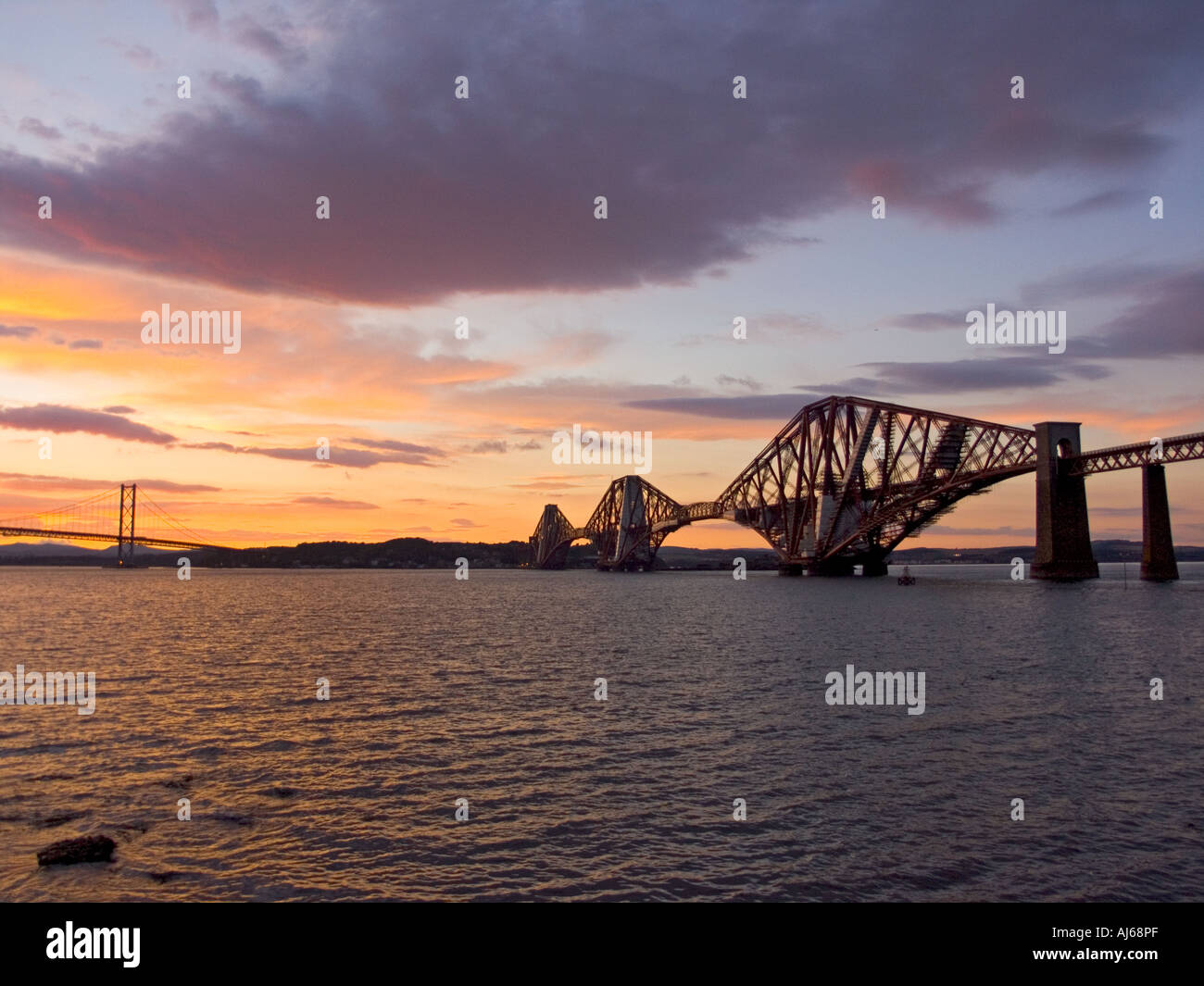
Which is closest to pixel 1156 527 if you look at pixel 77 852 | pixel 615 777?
pixel 615 777

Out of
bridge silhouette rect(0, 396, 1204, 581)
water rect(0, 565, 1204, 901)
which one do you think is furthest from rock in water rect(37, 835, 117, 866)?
bridge silhouette rect(0, 396, 1204, 581)

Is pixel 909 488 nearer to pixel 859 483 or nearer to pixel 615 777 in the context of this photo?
pixel 859 483

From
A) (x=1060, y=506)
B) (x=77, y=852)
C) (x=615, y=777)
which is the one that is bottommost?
(x=615, y=777)

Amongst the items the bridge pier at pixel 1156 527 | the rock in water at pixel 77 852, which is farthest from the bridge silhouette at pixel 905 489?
the rock in water at pixel 77 852

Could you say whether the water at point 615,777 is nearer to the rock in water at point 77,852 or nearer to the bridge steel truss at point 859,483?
the rock in water at point 77,852

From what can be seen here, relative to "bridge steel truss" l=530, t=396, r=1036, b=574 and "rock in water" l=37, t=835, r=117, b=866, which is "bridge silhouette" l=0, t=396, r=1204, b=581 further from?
"rock in water" l=37, t=835, r=117, b=866
